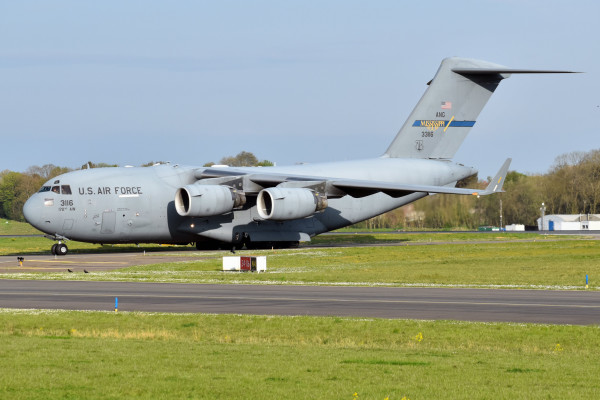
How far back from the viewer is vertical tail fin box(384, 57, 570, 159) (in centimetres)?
5384

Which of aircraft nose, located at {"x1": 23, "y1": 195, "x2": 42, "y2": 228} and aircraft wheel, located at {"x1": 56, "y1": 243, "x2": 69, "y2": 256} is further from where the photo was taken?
aircraft wheel, located at {"x1": 56, "y1": 243, "x2": 69, "y2": 256}

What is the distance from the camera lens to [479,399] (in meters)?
10.8

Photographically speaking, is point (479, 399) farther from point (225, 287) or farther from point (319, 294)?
point (225, 287)

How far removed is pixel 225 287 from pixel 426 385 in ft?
57.3

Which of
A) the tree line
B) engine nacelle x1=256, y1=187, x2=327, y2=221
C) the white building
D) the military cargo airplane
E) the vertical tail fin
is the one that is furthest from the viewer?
the white building

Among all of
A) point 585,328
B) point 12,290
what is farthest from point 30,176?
point 585,328

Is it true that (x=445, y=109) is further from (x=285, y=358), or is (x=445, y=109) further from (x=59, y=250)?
(x=285, y=358)

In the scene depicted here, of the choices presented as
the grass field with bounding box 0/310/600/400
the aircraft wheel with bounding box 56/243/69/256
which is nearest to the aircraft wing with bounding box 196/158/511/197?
the aircraft wheel with bounding box 56/243/69/256

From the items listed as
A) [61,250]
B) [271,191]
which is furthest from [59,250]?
[271,191]

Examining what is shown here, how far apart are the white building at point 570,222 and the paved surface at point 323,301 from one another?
67.4 meters

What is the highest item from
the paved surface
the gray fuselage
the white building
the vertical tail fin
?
the vertical tail fin

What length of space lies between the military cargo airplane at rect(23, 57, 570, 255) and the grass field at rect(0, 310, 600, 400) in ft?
80.6

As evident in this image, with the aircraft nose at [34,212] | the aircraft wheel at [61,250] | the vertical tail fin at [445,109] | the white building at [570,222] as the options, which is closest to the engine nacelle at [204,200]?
the aircraft wheel at [61,250]

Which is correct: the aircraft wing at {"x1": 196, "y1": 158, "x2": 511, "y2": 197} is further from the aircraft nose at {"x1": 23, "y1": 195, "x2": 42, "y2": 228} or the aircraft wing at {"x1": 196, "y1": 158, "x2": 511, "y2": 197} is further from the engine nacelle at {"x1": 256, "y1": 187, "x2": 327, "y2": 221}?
the aircraft nose at {"x1": 23, "y1": 195, "x2": 42, "y2": 228}
